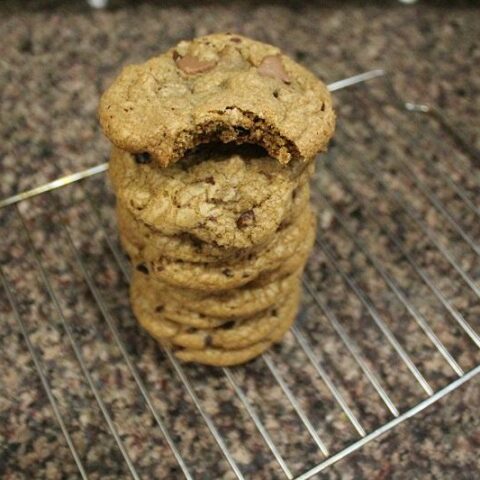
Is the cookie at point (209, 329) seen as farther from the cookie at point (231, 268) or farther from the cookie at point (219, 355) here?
the cookie at point (231, 268)

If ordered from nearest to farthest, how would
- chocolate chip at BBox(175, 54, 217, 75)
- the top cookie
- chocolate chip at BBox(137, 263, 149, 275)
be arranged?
the top cookie
chocolate chip at BBox(175, 54, 217, 75)
chocolate chip at BBox(137, 263, 149, 275)

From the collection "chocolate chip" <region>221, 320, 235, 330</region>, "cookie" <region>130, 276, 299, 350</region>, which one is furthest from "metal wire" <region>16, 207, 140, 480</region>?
"chocolate chip" <region>221, 320, 235, 330</region>

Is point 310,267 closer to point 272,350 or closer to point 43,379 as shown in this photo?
point 272,350

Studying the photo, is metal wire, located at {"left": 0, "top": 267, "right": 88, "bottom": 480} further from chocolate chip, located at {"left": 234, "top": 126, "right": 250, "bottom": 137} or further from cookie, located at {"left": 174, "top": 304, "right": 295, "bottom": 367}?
chocolate chip, located at {"left": 234, "top": 126, "right": 250, "bottom": 137}

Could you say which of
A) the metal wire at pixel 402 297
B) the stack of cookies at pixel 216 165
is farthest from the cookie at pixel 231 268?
the metal wire at pixel 402 297

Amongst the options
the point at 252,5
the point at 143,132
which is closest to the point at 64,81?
the point at 252,5

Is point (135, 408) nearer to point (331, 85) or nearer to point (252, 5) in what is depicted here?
point (331, 85)
